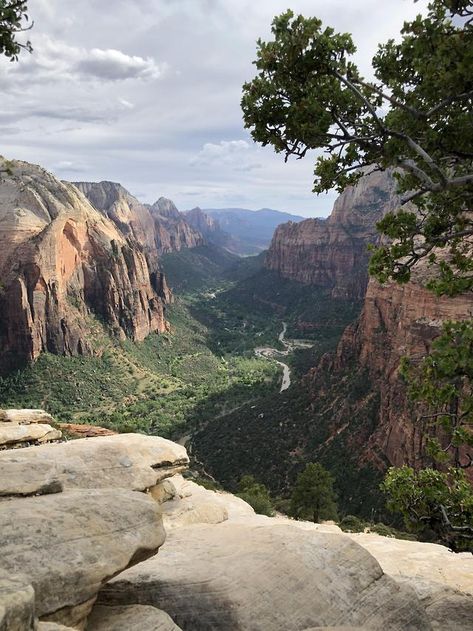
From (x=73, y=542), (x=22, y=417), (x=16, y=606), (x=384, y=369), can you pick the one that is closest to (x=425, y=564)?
(x=73, y=542)

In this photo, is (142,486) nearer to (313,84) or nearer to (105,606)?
(105,606)

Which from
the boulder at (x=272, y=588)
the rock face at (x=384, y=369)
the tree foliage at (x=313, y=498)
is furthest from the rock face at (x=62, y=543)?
the rock face at (x=384, y=369)

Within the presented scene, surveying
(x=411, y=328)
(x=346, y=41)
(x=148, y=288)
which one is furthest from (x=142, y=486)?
(x=148, y=288)

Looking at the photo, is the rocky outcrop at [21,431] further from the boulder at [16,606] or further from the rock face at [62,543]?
the boulder at [16,606]

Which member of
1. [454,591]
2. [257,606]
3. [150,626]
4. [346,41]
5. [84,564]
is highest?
[346,41]

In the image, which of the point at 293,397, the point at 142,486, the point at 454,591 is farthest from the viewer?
the point at 293,397

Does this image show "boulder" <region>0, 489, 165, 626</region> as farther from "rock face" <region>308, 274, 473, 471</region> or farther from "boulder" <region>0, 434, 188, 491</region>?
"rock face" <region>308, 274, 473, 471</region>

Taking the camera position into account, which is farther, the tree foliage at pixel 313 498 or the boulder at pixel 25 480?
the tree foliage at pixel 313 498

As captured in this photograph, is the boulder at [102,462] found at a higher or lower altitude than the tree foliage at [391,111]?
lower
